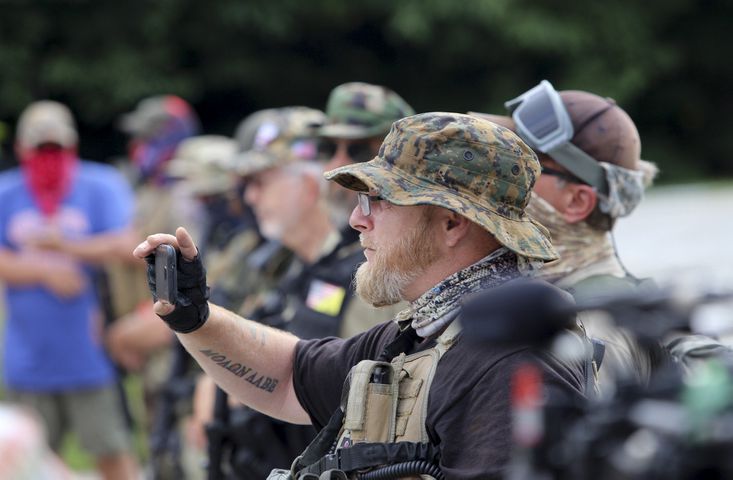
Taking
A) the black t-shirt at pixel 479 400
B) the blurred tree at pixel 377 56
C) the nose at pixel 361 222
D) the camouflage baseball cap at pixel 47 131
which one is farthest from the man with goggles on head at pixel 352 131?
the blurred tree at pixel 377 56

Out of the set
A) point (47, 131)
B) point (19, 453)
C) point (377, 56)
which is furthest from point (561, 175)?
point (377, 56)

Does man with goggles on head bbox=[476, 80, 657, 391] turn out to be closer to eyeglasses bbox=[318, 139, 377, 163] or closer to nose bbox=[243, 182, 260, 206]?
eyeglasses bbox=[318, 139, 377, 163]

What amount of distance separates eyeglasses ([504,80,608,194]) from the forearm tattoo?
1.18m

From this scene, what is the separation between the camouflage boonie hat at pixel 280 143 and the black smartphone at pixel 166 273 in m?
2.40

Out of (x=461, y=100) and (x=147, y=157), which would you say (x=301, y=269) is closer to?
(x=147, y=157)

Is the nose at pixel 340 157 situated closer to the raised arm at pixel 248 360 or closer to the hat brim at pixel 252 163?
the hat brim at pixel 252 163

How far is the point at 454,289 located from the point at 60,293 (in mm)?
4431

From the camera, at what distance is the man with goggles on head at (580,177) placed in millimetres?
3629

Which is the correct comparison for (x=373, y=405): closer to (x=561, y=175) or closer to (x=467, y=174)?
(x=467, y=174)

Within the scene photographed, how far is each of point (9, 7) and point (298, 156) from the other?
17807mm

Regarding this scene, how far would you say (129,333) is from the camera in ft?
22.2

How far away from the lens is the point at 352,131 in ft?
15.4

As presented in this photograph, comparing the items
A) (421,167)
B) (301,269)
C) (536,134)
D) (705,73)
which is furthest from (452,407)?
(705,73)

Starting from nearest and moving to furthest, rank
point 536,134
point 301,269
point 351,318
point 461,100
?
point 536,134 → point 351,318 → point 301,269 → point 461,100
